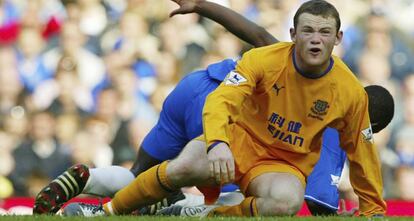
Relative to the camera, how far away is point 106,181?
6484 mm

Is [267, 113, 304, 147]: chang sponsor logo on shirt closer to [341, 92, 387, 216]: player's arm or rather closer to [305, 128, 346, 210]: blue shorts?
[341, 92, 387, 216]: player's arm

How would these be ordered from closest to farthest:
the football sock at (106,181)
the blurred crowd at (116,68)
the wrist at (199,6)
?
1. the football sock at (106,181)
2. the wrist at (199,6)
3. the blurred crowd at (116,68)

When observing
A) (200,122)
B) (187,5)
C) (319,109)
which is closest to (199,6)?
(187,5)

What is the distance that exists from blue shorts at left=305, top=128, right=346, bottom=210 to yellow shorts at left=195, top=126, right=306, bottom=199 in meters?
1.00

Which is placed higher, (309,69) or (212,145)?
(309,69)

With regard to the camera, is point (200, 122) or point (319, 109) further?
point (200, 122)

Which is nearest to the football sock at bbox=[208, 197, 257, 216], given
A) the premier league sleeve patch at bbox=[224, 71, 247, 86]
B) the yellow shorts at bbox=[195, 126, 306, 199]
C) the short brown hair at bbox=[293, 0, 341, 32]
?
the yellow shorts at bbox=[195, 126, 306, 199]

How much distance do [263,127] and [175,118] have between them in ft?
4.17

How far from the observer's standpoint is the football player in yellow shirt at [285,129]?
18.6 ft

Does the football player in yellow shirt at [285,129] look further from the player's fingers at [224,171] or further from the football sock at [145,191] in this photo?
the player's fingers at [224,171]

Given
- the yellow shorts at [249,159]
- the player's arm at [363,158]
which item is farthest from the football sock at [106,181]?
the player's arm at [363,158]

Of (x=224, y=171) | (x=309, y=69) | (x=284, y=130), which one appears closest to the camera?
(x=224, y=171)

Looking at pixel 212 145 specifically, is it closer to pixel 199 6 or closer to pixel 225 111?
pixel 225 111

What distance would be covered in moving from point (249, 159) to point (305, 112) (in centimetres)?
45
